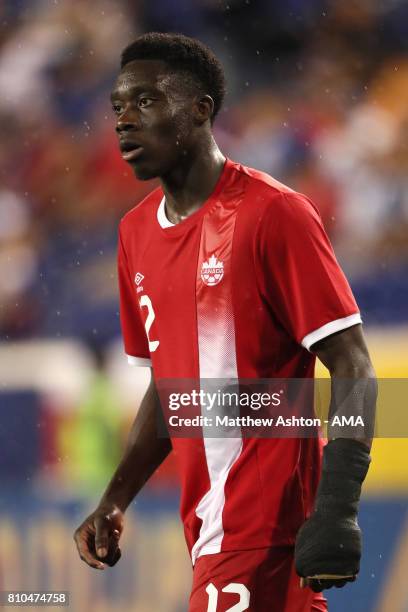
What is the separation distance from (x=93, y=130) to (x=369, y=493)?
2666 millimetres

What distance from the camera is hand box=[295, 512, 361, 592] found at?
6.31 feet

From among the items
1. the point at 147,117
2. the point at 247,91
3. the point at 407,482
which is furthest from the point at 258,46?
the point at 147,117

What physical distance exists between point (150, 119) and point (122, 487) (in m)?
0.86

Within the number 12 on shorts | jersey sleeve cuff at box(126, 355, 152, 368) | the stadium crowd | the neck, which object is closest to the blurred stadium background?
the stadium crowd

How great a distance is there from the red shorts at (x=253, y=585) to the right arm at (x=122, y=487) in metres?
0.31

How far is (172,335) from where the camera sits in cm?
238

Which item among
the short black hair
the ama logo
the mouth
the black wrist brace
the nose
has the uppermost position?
the short black hair

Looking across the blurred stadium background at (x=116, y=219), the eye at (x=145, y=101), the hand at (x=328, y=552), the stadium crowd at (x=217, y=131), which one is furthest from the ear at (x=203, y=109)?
the stadium crowd at (x=217, y=131)

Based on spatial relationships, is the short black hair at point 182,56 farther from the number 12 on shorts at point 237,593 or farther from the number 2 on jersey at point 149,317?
the number 12 on shorts at point 237,593

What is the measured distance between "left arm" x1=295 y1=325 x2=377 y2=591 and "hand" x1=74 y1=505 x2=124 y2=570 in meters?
0.58

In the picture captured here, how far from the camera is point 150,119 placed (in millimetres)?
2361

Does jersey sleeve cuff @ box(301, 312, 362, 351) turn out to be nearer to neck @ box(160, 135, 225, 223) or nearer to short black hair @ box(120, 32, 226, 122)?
neck @ box(160, 135, 225, 223)

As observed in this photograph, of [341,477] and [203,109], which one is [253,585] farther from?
[203,109]

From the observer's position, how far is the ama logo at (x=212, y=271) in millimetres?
2271
